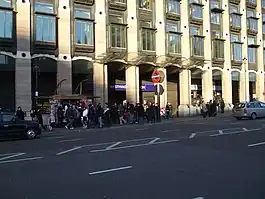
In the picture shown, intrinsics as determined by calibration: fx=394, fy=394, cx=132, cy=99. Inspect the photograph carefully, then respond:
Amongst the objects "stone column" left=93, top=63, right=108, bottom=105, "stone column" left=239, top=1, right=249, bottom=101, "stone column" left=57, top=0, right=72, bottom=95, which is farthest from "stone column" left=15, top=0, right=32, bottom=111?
"stone column" left=239, top=1, right=249, bottom=101

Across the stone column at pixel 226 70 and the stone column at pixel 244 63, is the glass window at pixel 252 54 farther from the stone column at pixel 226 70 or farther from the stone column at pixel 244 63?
the stone column at pixel 226 70

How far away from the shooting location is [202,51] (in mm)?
42562

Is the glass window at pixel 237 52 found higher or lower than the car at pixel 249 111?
higher

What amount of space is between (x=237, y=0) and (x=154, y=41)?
1595 cm

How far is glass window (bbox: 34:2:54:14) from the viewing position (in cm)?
Answer: 3078

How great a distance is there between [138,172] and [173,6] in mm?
33396

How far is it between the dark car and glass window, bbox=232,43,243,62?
1279 inches

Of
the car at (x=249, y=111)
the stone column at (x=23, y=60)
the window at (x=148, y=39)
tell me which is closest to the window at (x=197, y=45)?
the window at (x=148, y=39)

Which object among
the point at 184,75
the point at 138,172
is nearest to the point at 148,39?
the point at 184,75

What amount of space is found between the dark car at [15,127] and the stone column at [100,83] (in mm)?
13853

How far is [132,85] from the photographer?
118 ft

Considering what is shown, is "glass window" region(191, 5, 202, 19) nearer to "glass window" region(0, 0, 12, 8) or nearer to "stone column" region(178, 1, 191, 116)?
"stone column" region(178, 1, 191, 116)

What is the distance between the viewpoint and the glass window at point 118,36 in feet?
113

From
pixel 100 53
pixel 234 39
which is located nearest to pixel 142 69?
pixel 100 53
